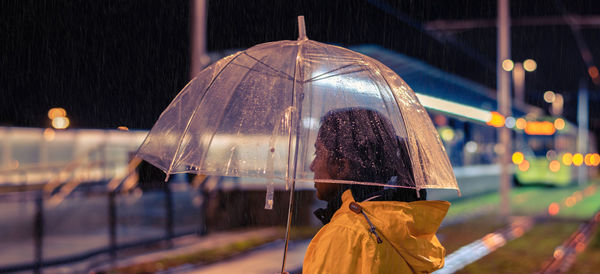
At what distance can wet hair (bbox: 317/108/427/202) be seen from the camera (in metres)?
2.63

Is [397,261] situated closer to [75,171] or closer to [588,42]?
[75,171]

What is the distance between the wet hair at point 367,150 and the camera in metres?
2.63

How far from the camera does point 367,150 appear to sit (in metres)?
2.81

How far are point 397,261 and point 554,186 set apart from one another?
28.2m

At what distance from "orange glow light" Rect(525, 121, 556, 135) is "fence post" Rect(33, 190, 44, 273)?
22426 mm

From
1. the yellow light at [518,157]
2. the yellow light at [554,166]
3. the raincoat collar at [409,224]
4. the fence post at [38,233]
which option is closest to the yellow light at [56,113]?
the yellow light at [518,157]

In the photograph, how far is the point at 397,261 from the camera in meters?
2.37

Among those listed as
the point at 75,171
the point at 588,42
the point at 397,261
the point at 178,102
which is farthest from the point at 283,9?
the point at 588,42

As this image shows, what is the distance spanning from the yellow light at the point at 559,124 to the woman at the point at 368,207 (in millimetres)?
26813

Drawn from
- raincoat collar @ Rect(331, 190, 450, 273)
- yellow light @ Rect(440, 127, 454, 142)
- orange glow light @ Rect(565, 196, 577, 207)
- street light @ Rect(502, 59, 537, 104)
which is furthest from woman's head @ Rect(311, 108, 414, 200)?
street light @ Rect(502, 59, 537, 104)

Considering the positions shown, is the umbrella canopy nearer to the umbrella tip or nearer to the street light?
the umbrella tip

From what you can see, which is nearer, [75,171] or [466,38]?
[75,171]

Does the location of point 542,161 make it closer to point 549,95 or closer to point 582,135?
point 582,135

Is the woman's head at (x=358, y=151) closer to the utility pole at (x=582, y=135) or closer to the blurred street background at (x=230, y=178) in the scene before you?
the blurred street background at (x=230, y=178)
